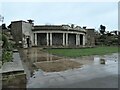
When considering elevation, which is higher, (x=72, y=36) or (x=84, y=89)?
(x=72, y=36)

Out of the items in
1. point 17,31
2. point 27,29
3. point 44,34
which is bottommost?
point 44,34

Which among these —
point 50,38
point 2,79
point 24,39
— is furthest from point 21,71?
point 50,38

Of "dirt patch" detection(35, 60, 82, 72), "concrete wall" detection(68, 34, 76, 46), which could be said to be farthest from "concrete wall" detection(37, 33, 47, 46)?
"dirt patch" detection(35, 60, 82, 72)

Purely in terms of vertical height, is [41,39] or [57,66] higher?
[41,39]

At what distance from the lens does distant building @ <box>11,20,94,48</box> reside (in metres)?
34.8

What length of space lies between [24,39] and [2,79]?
27157 millimetres

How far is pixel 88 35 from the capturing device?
46406 millimetres

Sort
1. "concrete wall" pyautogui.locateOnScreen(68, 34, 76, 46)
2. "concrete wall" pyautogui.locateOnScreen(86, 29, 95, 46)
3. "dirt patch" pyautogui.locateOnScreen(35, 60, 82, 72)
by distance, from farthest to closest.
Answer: "concrete wall" pyautogui.locateOnScreen(86, 29, 95, 46), "concrete wall" pyautogui.locateOnScreen(68, 34, 76, 46), "dirt patch" pyautogui.locateOnScreen(35, 60, 82, 72)

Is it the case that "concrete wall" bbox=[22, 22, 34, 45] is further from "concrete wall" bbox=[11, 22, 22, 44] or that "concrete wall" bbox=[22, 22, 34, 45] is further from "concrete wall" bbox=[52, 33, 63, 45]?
"concrete wall" bbox=[52, 33, 63, 45]

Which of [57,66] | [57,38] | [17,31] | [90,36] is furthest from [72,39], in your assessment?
[57,66]

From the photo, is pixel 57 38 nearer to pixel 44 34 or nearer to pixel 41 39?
pixel 44 34

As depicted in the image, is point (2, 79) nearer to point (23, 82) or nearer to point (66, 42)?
point (23, 82)

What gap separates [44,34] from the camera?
38375 mm

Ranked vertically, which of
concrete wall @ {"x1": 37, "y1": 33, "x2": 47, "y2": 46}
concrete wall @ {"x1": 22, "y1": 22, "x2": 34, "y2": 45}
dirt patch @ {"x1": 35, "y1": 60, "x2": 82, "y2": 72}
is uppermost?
concrete wall @ {"x1": 22, "y1": 22, "x2": 34, "y2": 45}
